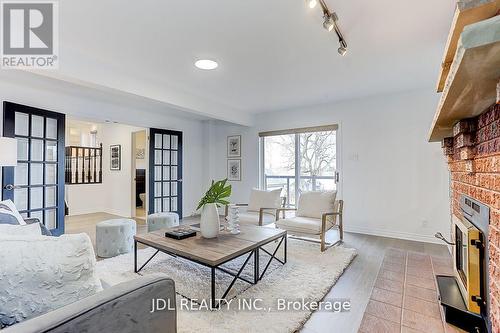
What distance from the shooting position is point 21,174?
134 inches

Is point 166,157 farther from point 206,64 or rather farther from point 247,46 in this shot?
point 247,46

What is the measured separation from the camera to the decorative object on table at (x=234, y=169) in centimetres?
583

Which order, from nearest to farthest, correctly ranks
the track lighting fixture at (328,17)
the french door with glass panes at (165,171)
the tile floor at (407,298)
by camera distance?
1. the track lighting fixture at (328,17)
2. the tile floor at (407,298)
3. the french door with glass panes at (165,171)

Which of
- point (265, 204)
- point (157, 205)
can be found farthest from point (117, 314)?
point (157, 205)

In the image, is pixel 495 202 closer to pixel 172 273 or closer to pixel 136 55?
pixel 172 273

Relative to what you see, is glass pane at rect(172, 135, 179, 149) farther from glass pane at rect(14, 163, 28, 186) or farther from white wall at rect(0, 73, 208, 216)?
glass pane at rect(14, 163, 28, 186)

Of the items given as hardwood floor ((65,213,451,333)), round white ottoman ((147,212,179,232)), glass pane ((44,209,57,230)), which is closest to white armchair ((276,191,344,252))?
hardwood floor ((65,213,451,333))

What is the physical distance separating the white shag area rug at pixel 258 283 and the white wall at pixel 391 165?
124 centimetres

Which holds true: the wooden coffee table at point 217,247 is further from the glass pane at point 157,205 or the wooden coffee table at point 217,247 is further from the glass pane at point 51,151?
the glass pane at point 157,205

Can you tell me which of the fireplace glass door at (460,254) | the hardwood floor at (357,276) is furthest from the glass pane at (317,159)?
the fireplace glass door at (460,254)

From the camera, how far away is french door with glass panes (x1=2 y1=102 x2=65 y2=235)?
3254mm

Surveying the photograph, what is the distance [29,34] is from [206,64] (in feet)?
5.25

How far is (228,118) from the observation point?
487 cm

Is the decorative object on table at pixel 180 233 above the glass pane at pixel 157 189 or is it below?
below
